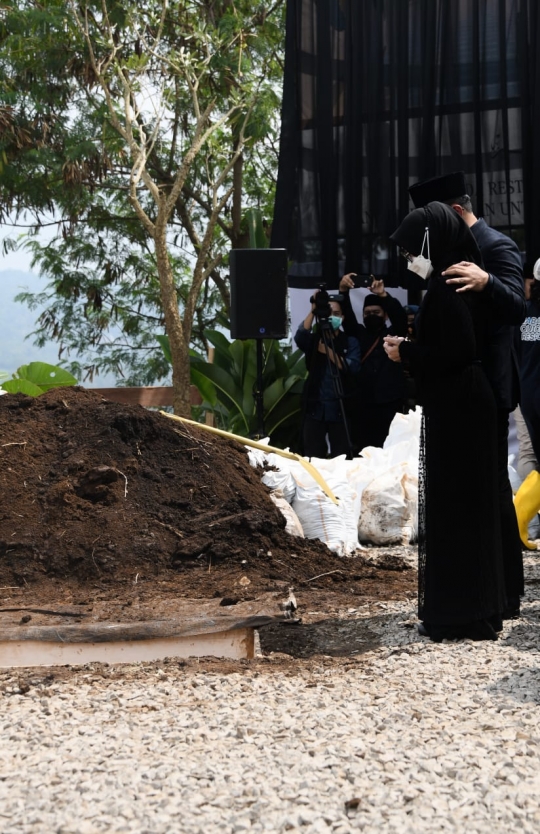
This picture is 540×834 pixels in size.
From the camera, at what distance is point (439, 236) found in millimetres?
3314

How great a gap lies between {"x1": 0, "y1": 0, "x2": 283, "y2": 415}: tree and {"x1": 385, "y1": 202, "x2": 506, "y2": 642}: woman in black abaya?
24.6ft

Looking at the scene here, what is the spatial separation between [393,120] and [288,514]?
155 inches

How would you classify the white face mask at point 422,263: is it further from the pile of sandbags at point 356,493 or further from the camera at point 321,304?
the camera at point 321,304

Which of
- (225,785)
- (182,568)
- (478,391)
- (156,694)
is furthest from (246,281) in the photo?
(225,785)

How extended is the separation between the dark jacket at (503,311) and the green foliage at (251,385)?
5.54 m

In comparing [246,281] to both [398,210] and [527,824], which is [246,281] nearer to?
[398,210]

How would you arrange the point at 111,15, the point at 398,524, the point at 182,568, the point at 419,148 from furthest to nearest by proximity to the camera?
the point at 111,15, the point at 419,148, the point at 398,524, the point at 182,568

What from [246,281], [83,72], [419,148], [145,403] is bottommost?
[145,403]

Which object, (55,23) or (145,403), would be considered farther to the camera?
(55,23)

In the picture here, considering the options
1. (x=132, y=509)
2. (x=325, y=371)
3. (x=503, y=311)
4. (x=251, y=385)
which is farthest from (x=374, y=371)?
(x=503, y=311)

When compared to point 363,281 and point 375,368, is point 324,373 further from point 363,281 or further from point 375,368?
point 363,281

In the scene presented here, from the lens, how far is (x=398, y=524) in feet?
19.5

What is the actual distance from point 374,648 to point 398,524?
8.65ft

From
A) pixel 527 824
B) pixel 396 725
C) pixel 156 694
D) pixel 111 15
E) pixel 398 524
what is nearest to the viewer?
pixel 527 824
